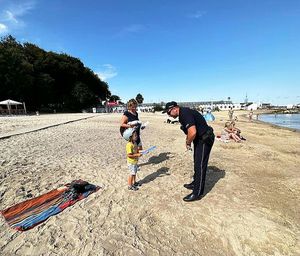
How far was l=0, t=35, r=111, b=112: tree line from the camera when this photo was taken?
39562mm

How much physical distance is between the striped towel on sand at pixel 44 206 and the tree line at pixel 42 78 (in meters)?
40.6

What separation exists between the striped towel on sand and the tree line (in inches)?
1598

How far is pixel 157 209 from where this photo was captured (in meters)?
4.54

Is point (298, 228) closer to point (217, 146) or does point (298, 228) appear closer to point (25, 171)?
point (25, 171)

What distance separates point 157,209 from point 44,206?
80.6 inches

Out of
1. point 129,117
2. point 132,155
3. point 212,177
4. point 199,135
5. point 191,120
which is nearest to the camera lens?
point 191,120

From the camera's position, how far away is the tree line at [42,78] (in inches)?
1558

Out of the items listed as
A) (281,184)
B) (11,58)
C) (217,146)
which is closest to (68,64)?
(11,58)

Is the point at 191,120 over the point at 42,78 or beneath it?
beneath

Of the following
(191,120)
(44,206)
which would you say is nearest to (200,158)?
(191,120)

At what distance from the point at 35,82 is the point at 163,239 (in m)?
48.9

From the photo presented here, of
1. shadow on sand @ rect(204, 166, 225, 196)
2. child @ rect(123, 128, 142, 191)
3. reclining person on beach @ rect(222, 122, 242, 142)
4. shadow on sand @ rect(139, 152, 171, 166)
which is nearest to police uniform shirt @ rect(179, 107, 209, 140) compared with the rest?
child @ rect(123, 128, 142, 191)

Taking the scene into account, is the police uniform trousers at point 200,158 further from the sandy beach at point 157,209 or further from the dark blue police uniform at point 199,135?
the sandy beach at point 157,209

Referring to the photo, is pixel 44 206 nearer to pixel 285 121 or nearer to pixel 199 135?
pixel 199 135
